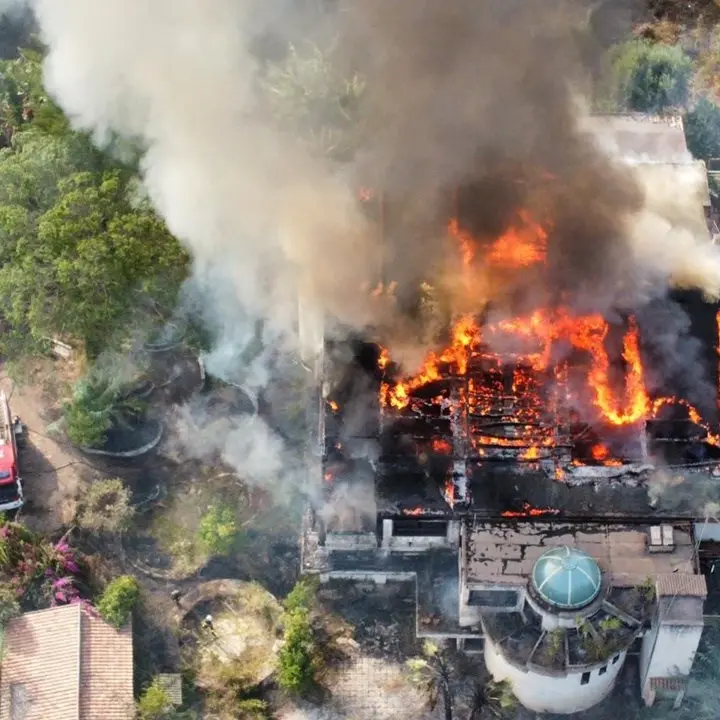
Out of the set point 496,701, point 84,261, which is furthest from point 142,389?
point 496,701

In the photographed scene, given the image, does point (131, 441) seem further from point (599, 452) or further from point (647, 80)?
point (647, 80)

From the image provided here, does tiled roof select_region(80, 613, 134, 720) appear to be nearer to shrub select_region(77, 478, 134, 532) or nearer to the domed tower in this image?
shrub select_region(77, 478, 134, 532)

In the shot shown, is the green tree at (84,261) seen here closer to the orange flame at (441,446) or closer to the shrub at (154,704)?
the orange flame at (441,446)

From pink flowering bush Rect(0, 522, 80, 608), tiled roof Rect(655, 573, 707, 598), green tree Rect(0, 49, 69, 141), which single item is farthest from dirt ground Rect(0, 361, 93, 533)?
tiled roof Rect(655, 573, 707, 598)

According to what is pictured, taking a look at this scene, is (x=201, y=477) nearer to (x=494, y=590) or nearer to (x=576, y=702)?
(x=494, y=590)

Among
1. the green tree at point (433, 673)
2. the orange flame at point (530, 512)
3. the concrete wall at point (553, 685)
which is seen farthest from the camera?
the orange flame at point (530, 512)

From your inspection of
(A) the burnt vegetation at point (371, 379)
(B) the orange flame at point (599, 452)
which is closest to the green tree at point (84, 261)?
(A) the burnt vegetation at point (371, 379)

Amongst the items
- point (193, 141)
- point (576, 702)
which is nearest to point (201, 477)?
point (193, 141)
